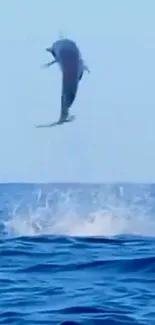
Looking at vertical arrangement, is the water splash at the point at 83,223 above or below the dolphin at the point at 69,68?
above

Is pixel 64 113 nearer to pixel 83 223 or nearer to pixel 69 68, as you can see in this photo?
pixel 69 68

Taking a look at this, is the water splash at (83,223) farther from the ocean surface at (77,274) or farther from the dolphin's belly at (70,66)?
the dolphin's belly at (70,66)

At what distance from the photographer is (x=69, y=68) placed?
11.7 metres

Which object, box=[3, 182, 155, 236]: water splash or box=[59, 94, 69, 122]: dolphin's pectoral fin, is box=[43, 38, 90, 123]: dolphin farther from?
box=[3, 182, 155, 236]: water splash

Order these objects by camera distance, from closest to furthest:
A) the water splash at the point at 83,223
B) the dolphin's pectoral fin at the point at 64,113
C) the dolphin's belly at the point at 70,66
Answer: the dolphin's belly at the point at 70,66
the dolphin's pectoral fin at the point at 64,113
the water splash at the point at 83,223

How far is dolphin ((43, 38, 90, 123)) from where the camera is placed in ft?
38.4

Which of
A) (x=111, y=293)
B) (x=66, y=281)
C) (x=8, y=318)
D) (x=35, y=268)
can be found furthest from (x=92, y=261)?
(x=8, y=318)

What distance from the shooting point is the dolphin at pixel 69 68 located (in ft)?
38.4

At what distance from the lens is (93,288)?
14.0 metres

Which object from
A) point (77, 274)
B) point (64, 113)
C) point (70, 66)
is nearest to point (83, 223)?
point (77, 274)

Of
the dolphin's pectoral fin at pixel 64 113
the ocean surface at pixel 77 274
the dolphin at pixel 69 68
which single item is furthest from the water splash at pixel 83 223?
the dolphin at pixel 69 68

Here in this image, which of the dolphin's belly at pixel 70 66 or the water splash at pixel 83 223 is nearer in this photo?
the dolphin's belly at pixel 70 66

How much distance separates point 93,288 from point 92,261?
285cm

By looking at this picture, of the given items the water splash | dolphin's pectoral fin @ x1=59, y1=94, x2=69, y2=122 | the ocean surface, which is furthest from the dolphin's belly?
the water splash
